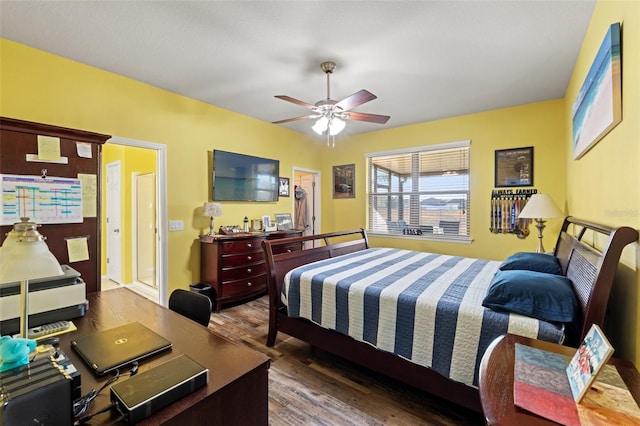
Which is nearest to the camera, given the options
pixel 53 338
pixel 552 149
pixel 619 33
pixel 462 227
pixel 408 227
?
pixel 53 338

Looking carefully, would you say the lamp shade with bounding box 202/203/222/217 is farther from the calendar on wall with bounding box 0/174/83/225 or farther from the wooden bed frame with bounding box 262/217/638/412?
the calendar on wall with bounding box 0/174/83/225

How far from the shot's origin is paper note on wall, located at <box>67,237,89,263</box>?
1765 mm

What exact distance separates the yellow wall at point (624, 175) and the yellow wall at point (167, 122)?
3.98 meters

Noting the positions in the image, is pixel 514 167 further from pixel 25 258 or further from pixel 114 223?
pixel 114 223

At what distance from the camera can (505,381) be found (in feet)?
2.97

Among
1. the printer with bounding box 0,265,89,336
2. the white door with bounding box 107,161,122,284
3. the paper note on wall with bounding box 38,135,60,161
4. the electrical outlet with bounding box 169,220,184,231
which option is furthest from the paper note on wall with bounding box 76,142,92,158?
the white door with bounding box 107,161,122,284

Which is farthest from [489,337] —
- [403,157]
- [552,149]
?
[403,157]

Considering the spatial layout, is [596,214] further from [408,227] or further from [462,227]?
[408,227]

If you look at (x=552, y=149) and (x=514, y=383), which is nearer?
(x=514, y=383)

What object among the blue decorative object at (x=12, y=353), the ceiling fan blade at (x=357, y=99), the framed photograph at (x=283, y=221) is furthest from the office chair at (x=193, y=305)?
the framed photograph at (x=283, y=221)

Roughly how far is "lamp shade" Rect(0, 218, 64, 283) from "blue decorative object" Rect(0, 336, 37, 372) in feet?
0.64

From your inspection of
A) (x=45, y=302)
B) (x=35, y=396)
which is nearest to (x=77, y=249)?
(x=45, y=302)

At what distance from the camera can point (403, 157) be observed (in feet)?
16.1

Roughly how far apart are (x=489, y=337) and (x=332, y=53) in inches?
100
